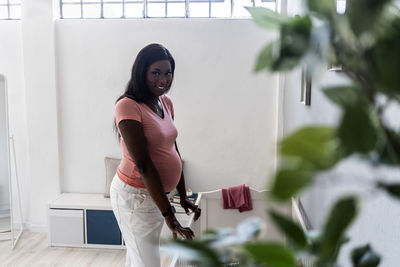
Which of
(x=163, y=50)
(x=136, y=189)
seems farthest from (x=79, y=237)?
(x=163, y=50)

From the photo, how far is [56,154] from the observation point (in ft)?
13.4

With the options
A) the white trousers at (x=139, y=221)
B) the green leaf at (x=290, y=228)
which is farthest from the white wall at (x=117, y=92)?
the green leaf at (x=290, y=228)

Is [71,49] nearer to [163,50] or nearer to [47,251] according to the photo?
[47,251]

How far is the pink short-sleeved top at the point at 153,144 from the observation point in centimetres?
171

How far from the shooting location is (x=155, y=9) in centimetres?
404

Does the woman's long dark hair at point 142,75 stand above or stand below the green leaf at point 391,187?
above

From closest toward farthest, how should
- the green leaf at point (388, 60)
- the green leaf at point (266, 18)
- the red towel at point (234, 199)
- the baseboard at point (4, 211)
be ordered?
1. the green leaf at point (388, 60)
2. the green leaf at point (266, 18)
3. the red towel at point (234, 199)
4. the baseboard at point (4, 211)

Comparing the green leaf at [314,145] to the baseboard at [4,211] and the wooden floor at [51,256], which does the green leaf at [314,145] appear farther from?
the baseboard at [4,211]

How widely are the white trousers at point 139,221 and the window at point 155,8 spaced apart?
2638mm

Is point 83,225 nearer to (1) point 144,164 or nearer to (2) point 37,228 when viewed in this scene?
(2) point 37,228

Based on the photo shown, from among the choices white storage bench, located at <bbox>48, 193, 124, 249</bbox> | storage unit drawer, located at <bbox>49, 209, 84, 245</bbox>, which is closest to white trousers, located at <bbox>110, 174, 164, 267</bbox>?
white storage bench, located at <bbox>48, 193, 124, 249</bbox>

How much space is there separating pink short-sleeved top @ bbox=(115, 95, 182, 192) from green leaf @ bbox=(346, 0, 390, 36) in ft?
4.77

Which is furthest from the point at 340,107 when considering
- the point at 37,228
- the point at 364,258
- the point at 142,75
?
the point at 37,228

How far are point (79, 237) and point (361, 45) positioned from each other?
385 centimetres
